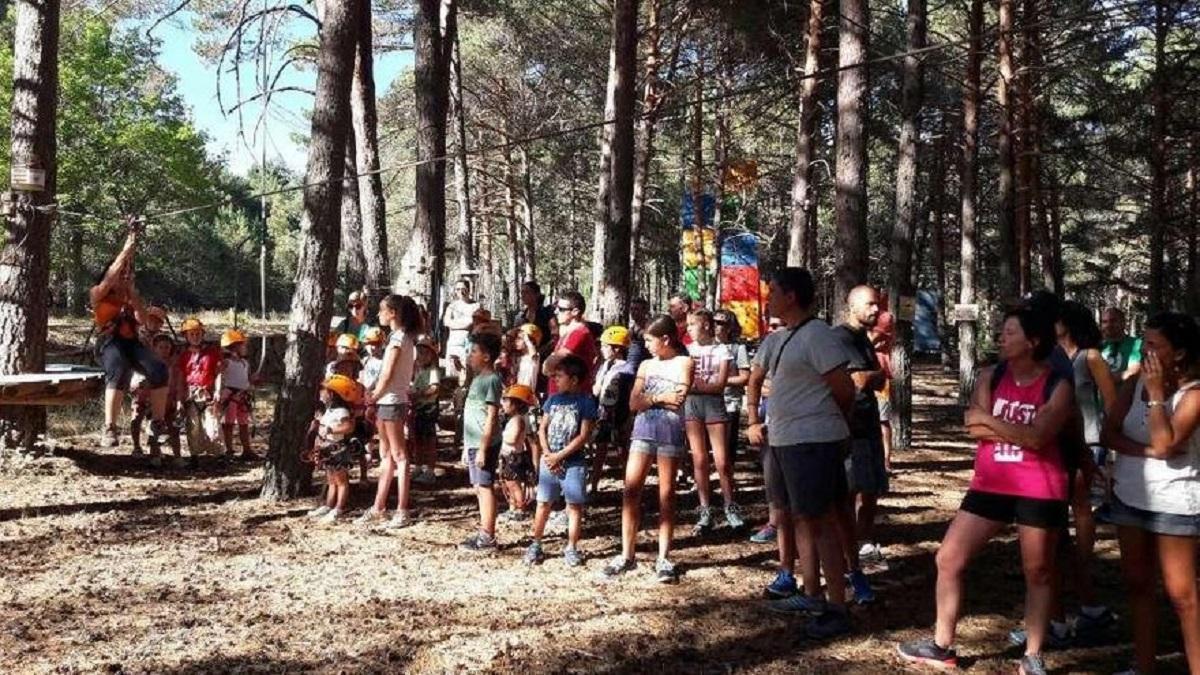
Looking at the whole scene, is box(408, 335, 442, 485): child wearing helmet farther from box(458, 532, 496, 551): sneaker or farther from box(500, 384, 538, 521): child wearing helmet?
box(458, 532, 496, 551): sneaker

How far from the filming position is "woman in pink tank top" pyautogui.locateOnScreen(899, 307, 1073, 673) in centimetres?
402

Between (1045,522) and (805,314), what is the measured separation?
1.48 meters

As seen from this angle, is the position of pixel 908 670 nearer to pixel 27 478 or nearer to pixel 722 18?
pixel 27 478

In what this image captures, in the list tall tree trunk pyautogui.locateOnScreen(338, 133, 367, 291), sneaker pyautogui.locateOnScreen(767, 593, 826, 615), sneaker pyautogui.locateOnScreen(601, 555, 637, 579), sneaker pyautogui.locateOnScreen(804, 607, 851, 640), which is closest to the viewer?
sneaker pyautogui.locateOnScreen(804, 607, 851, 640)

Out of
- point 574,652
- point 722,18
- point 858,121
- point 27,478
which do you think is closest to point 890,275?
point 858,121

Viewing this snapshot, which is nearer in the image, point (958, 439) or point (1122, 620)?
point (1122, 620)

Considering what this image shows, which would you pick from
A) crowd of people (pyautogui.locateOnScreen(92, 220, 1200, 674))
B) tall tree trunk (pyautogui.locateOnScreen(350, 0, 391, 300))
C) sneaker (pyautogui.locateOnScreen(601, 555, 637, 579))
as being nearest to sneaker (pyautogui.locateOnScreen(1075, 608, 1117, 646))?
crowd of people (pyautogui.locateOnScreen(92, 220, 1200, 674))

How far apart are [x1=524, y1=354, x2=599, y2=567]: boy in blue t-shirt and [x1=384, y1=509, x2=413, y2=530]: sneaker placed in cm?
141

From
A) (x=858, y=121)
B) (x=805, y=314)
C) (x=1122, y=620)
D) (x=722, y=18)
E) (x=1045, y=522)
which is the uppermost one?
(x=722, y=18)

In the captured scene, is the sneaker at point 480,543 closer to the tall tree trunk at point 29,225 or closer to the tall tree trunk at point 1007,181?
the tall tree trunk at point 29,225

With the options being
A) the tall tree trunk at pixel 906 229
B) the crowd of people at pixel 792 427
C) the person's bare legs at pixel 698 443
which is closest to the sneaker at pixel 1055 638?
the crowd of people at pixel 792 427

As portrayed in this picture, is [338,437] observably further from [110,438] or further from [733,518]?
[110,438]

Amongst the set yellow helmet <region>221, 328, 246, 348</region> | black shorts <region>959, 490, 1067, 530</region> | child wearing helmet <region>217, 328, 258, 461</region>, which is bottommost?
black shorts <region>959, 490, 1067, 530</region>

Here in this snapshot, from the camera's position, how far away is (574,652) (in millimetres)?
4715
